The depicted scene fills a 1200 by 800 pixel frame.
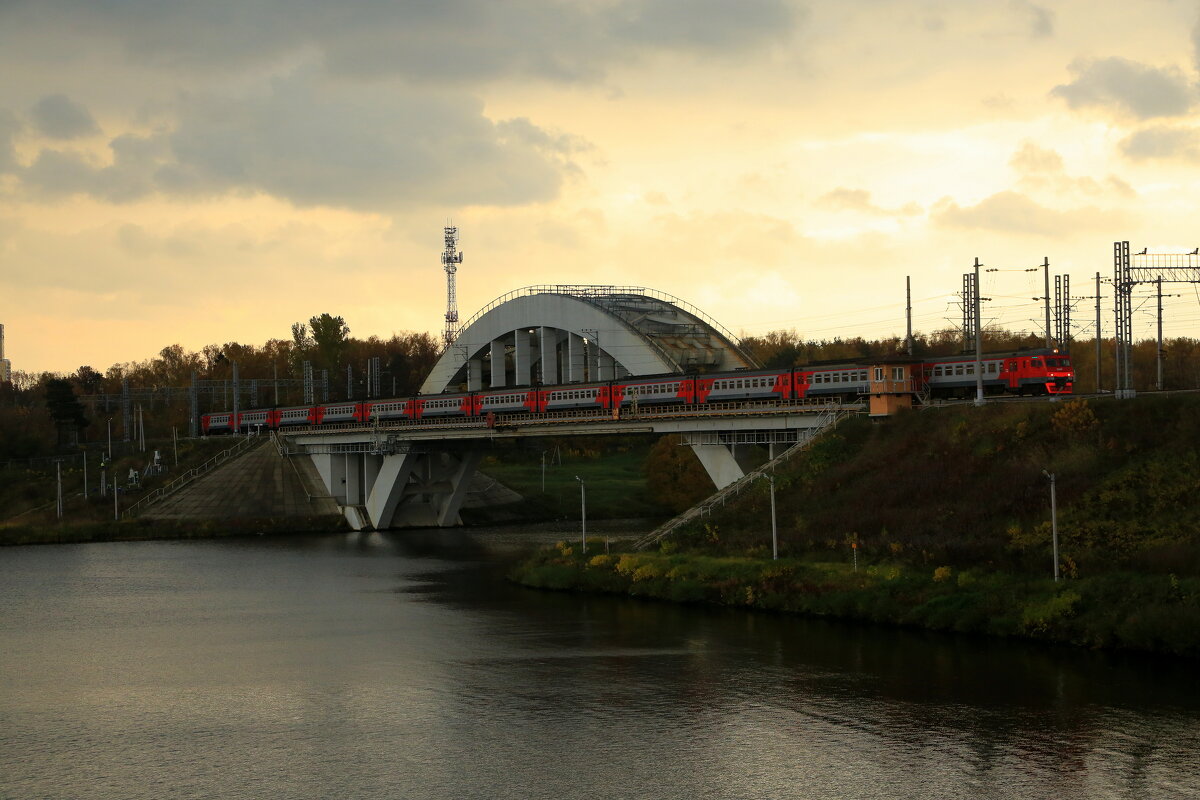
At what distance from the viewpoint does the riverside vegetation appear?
4053 centimetres

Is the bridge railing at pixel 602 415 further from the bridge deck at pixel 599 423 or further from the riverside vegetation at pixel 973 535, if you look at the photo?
the riverside vegetation at pixel 973 535

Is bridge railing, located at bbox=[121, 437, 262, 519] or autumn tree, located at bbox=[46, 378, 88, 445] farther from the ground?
autumn tree, located at bbox=[46, 378, 88, 445]

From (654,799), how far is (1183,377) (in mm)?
98058

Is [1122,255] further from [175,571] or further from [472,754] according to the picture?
[175,571]

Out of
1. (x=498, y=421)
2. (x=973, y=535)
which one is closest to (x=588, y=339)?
(x=498, y=421)

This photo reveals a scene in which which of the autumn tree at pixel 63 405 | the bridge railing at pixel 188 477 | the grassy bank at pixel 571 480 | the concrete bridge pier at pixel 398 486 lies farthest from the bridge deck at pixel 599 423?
the autumn tree at pixel 63 405

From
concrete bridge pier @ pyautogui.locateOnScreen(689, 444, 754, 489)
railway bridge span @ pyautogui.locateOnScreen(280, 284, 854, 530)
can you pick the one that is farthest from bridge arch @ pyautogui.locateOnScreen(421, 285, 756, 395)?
concrete bridge pier @ pyautogui.locateOnScreen(689, 444, 754, 489)

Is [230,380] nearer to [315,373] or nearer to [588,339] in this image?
[315,373]

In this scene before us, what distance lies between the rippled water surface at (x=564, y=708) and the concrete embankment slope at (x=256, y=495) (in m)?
46.8

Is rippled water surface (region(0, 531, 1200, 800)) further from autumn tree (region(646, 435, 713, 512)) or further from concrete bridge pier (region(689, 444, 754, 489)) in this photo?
autumn tree (region(646, 435, 713, 512))

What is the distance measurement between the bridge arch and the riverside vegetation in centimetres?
3727

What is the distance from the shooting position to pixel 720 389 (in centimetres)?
7656

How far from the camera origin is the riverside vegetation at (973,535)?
40.5m

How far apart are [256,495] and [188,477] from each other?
713 cm
